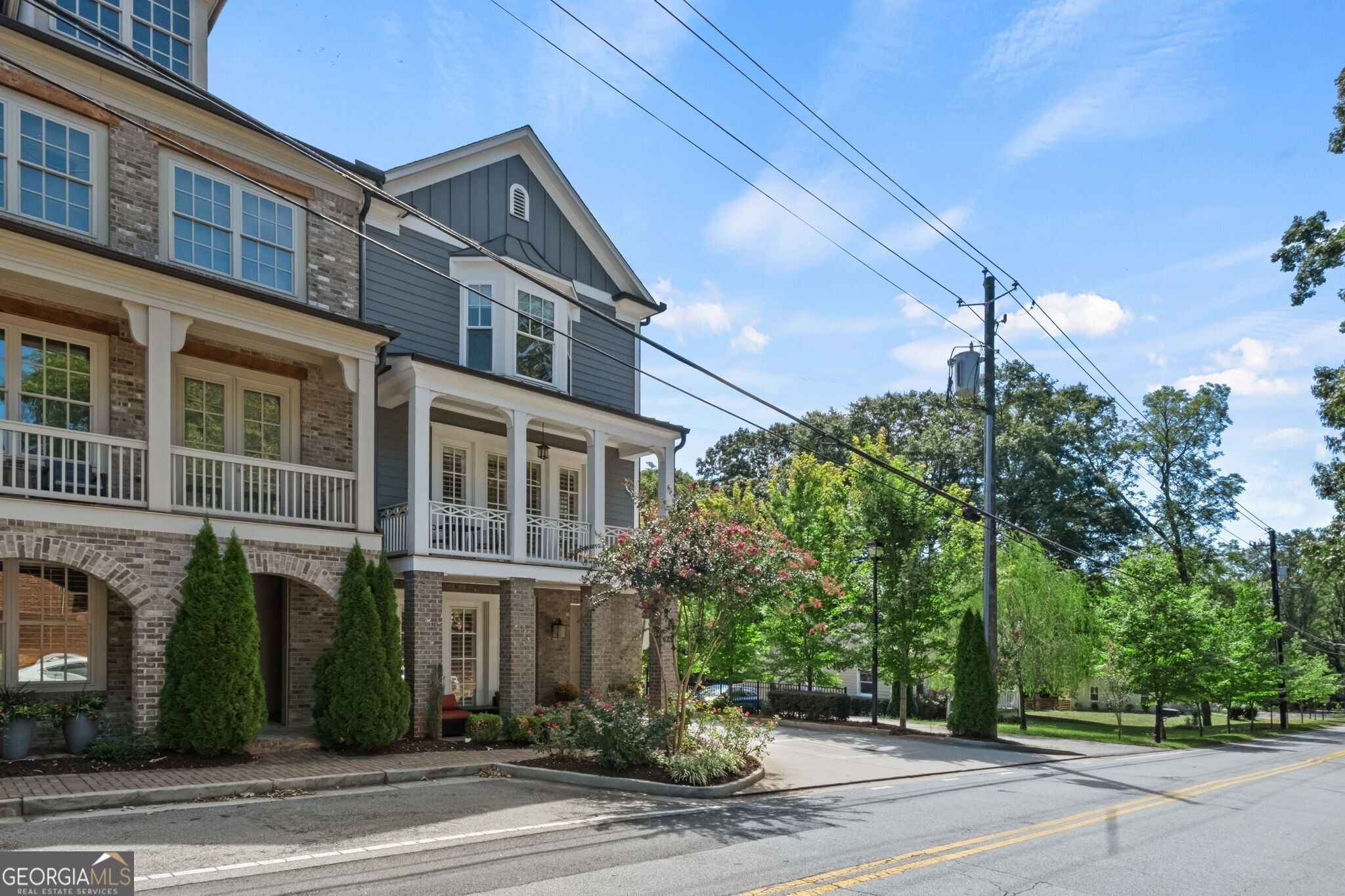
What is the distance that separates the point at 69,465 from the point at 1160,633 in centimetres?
2708

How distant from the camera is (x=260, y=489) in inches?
565

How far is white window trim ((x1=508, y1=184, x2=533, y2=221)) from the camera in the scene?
767 inches

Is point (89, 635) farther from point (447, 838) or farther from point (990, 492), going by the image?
point (990, 492)

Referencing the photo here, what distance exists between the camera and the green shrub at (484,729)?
15781 mm

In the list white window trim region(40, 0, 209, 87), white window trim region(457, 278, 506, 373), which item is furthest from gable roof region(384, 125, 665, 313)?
white window trim region(40, 0, 209, 87)

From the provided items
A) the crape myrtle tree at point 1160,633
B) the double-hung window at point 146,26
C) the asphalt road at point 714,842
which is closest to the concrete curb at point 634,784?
the asphalt road at point 714,842

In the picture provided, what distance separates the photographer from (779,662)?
27.4 m

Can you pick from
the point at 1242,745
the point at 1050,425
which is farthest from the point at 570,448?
the point at 1050,425

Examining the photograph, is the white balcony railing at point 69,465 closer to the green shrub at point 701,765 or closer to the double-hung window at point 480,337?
the double-hung window at point 480,337

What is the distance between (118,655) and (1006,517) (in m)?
41.9

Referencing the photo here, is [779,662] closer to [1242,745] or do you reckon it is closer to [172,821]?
[1242,745]

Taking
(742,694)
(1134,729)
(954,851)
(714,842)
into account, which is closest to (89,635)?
(714,842)

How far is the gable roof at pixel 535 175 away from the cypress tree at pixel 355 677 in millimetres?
7240

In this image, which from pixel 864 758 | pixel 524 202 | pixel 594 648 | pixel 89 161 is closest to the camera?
pixel 89 161
